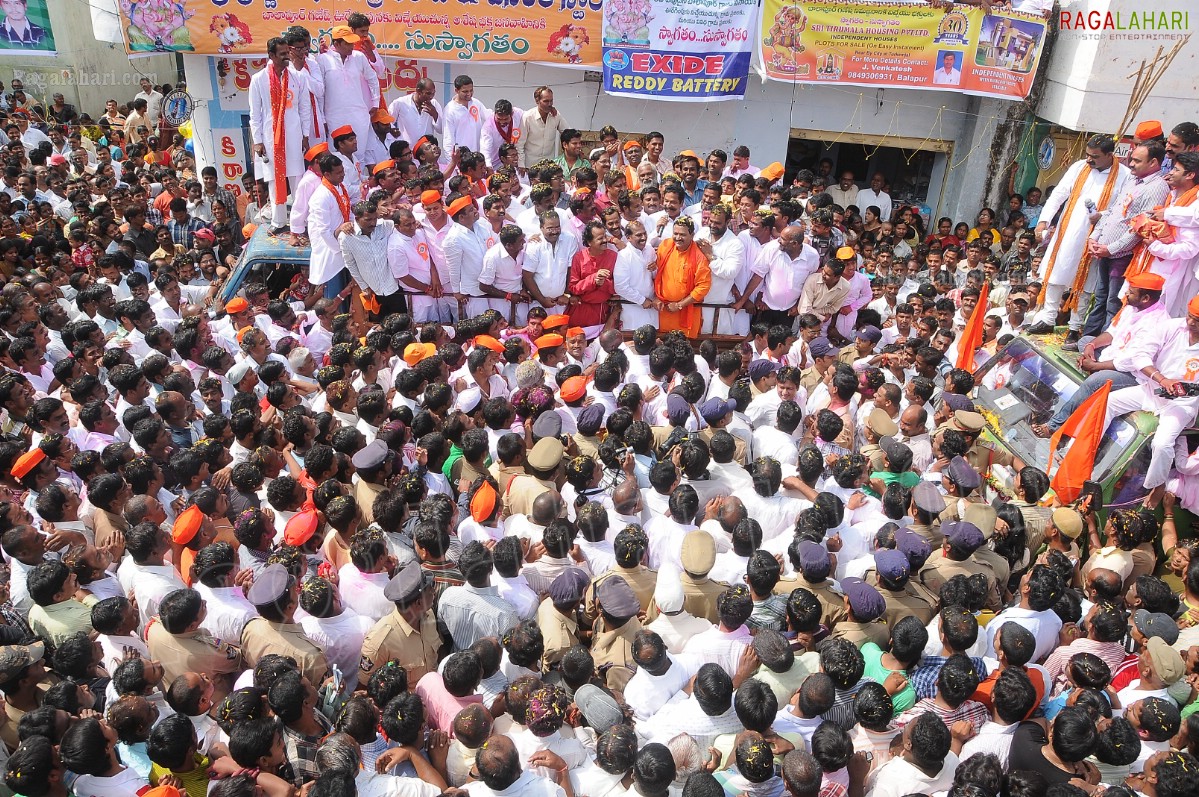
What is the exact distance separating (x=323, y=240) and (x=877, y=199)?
836 centimetres

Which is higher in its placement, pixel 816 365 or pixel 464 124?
pixel 464 124

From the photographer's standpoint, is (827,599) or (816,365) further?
(816,365)

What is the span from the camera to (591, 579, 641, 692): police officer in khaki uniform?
3773 mm

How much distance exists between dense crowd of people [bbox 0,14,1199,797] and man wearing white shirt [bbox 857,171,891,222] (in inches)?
154

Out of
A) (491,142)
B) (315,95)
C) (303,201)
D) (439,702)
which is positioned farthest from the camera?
(491,142)

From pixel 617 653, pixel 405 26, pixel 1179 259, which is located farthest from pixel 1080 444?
pixel 405 26

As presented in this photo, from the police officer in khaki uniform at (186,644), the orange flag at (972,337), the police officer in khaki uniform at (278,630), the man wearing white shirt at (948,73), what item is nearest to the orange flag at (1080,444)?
the orange flag at (972,337)

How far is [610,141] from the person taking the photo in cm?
995

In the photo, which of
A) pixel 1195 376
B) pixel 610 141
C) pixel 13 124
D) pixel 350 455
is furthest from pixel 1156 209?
pixel 13 124

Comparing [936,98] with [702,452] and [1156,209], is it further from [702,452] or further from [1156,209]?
[702,452]

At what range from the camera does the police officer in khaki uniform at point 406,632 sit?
379cm

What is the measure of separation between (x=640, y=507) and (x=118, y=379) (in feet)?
12.0

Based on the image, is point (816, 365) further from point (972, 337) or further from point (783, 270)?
point (972, 337)

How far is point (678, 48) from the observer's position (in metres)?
11.6
